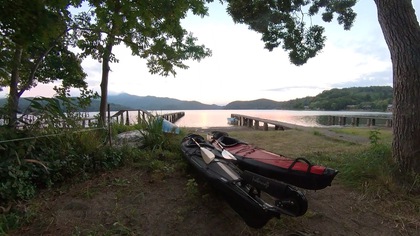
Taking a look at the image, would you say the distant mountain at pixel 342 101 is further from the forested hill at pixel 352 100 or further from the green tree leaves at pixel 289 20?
the green tree leaves at pixel 289 20

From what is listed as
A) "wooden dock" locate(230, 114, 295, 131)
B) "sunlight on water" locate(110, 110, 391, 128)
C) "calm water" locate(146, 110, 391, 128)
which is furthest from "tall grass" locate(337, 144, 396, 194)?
"wooden dock" locate(230, 114, 295, 131)

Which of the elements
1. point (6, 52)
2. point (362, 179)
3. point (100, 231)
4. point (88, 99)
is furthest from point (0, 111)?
point (362, 179)

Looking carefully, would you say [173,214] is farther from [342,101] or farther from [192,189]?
[342,101]

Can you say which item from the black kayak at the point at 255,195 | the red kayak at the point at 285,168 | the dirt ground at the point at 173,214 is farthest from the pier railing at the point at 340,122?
the black kayak at the point at 255,195

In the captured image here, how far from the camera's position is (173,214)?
2.83 meters

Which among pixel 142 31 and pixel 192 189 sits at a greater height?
pixel 142 31

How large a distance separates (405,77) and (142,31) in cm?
498

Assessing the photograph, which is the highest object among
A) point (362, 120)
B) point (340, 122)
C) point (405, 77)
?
point (405, 77)

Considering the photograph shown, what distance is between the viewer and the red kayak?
2.92m

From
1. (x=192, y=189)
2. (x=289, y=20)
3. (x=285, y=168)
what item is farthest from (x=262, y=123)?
(x=192, y=189)

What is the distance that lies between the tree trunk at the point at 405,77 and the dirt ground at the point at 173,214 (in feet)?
2.97

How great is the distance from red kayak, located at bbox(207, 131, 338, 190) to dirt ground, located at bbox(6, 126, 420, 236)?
37 cm

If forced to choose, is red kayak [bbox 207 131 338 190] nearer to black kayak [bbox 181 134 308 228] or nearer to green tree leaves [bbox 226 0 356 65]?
black kayak [bbox 181 134 308 228]

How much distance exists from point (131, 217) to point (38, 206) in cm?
101
